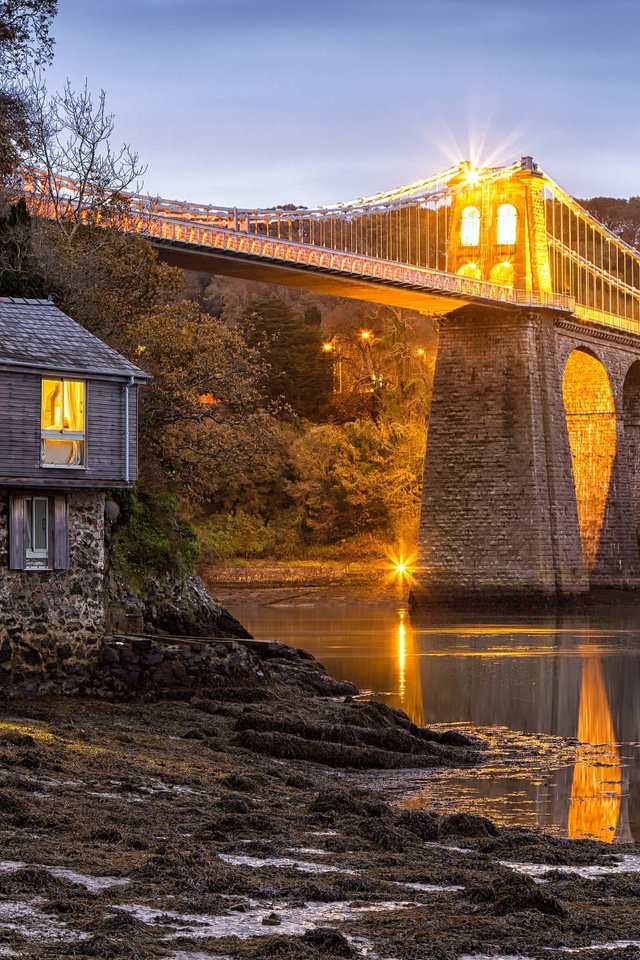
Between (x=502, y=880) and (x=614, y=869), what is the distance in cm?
155

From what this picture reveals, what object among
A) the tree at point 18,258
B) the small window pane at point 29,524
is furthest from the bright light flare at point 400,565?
the small window pane at point 29,524

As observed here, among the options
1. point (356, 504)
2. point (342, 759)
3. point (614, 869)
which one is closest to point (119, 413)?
point (342, 759)

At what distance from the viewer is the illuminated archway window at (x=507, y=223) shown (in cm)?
5591

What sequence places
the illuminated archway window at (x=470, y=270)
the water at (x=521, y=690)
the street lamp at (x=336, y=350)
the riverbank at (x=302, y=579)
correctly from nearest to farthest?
the water at (x=521, y=690) < the illuminated archway window at (x=470, y=270) < the riverbank at (x=302, y=579) < the street lamp at (x=336, y=350)

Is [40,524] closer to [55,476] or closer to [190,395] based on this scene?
[55,476]

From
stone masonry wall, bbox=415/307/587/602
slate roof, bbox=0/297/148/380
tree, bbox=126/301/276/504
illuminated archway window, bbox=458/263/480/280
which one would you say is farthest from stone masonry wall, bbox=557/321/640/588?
slate roof, bbox=0/297/148/380

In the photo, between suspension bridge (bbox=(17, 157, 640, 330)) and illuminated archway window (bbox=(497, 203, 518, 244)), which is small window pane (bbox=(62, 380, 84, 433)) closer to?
suspension bridge (bbox=(17, 157, 640, 330))

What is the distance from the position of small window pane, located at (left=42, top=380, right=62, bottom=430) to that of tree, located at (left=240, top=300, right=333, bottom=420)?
48037 millimetres

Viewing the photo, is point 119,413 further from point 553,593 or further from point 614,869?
point 553,593

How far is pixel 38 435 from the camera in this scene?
19.6 meters

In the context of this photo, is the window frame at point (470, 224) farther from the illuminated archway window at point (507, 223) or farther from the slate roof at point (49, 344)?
the slate roof at point (49, 344)

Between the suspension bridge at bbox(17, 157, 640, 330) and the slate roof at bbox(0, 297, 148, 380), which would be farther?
the suspension bridge at bbox(17, 157, 640, 330)

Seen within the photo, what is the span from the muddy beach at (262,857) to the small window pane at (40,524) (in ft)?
7.08

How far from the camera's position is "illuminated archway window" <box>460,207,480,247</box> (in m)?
56.4
